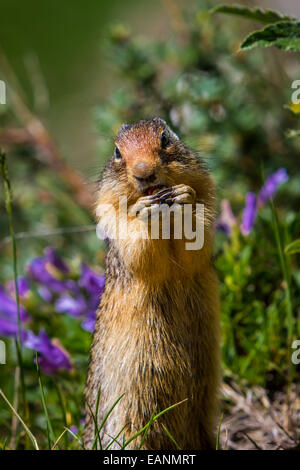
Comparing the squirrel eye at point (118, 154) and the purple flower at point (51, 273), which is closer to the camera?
the squirrel eye at point (118, 154)

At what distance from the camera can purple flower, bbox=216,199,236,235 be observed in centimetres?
297

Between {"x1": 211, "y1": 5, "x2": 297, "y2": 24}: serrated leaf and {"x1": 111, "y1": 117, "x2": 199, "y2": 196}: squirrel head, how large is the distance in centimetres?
49

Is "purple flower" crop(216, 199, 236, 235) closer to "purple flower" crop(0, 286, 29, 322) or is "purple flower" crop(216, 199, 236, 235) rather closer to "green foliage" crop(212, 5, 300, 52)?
"green foliage" crop(212, 5, 300, 52)

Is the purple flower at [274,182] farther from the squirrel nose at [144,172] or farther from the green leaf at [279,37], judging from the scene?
the squirrel nose at [144,172]

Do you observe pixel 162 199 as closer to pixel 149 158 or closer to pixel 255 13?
pixel 149 158

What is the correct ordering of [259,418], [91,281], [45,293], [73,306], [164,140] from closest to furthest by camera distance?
[164,140] → [259,418] → [91,281] → [73,306] → [45,293]

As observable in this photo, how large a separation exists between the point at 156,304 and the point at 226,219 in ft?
3.25

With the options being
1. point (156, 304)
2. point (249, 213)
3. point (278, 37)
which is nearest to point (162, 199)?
point (156, 304)

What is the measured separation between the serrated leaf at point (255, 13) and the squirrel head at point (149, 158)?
485mm

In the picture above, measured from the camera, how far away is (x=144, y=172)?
6.86ft

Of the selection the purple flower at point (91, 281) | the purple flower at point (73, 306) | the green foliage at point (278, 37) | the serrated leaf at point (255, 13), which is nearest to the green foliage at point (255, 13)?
the serrated leaf at point (255, 13)

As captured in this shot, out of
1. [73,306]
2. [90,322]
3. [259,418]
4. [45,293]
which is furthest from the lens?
[45,293]

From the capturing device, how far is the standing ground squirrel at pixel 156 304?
7.07ft
